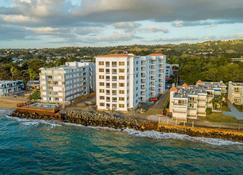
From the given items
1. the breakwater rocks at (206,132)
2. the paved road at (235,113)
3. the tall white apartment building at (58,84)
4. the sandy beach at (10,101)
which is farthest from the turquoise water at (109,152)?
the sandy beach at (10,101)

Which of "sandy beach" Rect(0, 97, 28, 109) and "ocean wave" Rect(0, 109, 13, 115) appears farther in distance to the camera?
"sandy beach" Rect(0, 97, 28, 109)

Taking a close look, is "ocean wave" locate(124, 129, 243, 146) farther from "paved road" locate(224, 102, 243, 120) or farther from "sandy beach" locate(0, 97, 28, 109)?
"sandy beach" locate(0, 97, 28, 109)

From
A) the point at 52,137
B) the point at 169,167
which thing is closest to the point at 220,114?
the point at 169,167

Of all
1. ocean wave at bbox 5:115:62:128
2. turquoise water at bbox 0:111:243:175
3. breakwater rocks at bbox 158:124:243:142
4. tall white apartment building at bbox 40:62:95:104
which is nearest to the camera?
turquoise water at bbox 0:111:243:175

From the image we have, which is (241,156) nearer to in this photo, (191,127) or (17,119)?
(191,127)

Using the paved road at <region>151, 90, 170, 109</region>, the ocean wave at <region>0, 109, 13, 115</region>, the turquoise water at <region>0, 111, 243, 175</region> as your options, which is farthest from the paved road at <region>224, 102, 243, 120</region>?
the ocean wave at <region>0, 109, 13, 115</region>

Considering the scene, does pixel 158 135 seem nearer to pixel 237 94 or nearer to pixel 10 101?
pixel 237 94

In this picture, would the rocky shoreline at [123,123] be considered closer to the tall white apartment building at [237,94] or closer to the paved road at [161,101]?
the paved road at [161,101]
